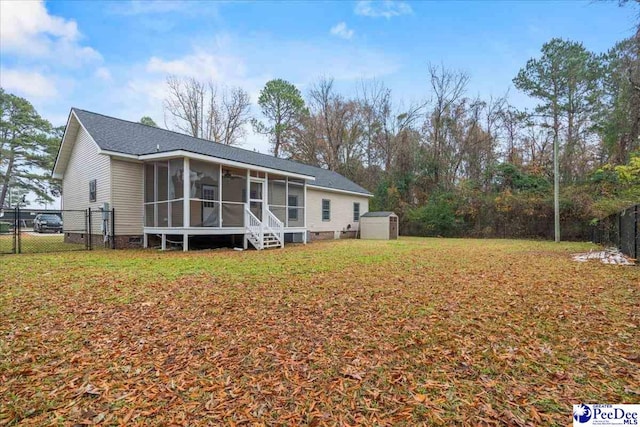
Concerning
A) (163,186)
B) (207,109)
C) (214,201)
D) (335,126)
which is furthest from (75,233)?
(335,126)

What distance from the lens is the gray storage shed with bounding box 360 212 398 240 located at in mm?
19062

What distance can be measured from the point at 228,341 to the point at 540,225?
20.5 m

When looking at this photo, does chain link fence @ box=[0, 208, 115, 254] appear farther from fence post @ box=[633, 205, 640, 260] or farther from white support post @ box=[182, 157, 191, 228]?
fence post @ box=[633, 205, 640, 260]

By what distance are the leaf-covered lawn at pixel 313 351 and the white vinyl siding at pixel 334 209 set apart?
11.9 metres

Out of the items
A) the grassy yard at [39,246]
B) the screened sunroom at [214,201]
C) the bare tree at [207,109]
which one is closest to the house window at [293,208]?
the screened sunroom at [214,201]

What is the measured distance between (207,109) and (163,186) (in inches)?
712

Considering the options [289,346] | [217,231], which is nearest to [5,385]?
[289,346]

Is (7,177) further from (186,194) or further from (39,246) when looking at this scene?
(186,194)

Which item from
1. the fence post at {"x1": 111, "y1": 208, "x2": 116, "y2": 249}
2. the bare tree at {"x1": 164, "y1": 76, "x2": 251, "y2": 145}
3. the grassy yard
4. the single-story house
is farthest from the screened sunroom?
the bare tree at {"x1": 164, "y1": 76, "x2": 251, "y2": 145}

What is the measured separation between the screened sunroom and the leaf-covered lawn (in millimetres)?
5007

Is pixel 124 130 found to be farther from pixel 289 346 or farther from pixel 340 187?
pixel 289 346

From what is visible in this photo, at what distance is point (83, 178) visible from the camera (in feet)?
41.7

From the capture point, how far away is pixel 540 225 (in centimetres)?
1852

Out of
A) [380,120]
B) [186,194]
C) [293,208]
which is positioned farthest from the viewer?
[380,120]
